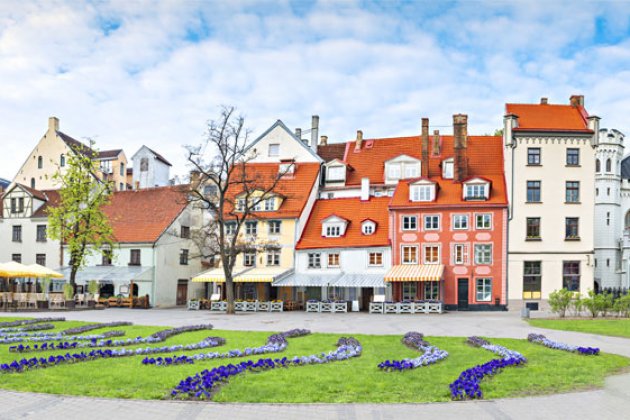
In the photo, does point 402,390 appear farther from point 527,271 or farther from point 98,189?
point 98,189

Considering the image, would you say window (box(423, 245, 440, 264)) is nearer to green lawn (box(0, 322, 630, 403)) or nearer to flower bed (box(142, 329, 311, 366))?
flower bed (box(142, 329, 311, 366))

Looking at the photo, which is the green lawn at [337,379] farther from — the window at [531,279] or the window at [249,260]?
the window at [249,260]

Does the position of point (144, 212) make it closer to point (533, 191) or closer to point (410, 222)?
point (410, 222)

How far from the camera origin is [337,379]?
51.4 ft

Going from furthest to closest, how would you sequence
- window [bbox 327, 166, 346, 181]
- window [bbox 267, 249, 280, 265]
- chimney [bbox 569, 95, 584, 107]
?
window [bbox 327, 166, 346, 181] → chimney [bbox 569, 95, 584, 107] → window [bbox 267, 249, 280, 265]

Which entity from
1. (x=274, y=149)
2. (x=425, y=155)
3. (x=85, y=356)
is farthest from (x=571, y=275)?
(x=85, y=356)

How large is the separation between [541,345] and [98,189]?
41.0 metres

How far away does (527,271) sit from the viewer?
164 feet

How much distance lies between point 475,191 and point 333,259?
1183 cm

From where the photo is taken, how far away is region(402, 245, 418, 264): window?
5088 centimetres

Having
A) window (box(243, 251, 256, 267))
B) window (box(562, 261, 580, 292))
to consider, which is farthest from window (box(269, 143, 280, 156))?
window (box(562, 261, 580, 292))

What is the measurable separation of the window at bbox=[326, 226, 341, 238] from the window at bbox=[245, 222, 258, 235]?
20.0ft

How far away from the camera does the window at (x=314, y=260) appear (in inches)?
2077

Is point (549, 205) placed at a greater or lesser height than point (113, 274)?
greater
